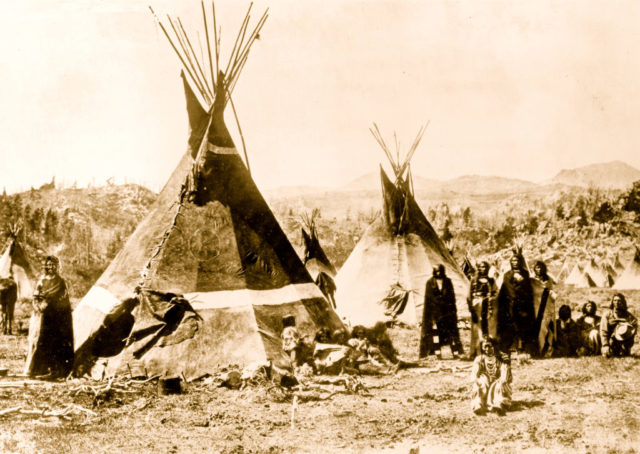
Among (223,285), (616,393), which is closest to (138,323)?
(223,285)

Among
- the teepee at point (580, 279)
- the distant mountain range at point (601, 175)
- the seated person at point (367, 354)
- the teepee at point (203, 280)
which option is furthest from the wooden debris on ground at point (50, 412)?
the distant mountain range at point (601, 175)

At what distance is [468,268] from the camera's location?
1786 cm

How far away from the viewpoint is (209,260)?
8.90 m

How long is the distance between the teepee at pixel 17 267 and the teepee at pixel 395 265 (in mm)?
9294

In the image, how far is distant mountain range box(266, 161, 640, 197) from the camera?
296ft

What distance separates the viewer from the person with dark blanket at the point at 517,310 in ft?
32.3

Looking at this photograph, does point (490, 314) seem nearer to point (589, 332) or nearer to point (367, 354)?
point (589, 332)

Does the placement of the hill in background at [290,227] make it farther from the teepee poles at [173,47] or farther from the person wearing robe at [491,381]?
the person wearing robe at [491,381]

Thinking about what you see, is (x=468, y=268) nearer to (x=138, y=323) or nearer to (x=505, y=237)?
(x=138, y=323)

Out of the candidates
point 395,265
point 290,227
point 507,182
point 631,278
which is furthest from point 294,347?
point 507,182

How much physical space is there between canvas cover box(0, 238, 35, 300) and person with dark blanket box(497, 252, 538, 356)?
13.8 m

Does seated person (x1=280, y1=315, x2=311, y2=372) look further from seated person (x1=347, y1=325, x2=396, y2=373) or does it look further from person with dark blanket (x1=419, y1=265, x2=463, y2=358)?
person with dark blanket (x1=419, y1=265, x2=463, y2=358)

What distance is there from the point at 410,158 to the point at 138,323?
8.64m

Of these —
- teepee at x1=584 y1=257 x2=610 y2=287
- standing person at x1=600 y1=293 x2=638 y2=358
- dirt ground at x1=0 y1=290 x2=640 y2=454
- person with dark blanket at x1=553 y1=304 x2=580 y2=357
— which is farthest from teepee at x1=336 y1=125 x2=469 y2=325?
teepee at x1=584 y1=257 x2=610 y2=287
